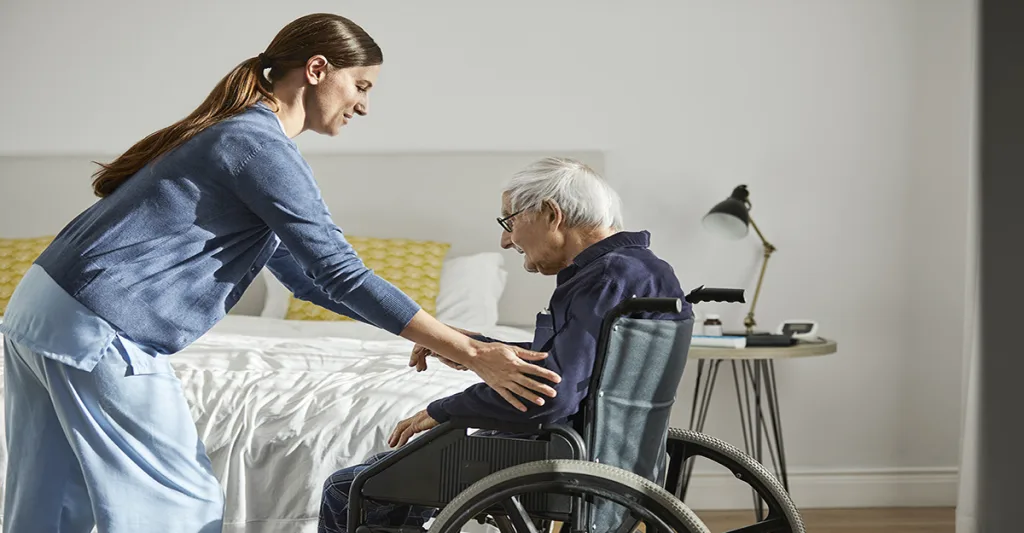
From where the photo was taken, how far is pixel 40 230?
4059 millimetres

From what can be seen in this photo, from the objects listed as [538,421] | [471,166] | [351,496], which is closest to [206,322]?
[351,496]

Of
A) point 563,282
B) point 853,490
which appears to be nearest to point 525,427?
point 563,282

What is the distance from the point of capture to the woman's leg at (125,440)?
1.35m

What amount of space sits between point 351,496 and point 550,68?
2.87m

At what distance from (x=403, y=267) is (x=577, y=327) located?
227 centimetres

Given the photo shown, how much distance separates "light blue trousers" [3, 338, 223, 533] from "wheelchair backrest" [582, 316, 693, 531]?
1.92 ft

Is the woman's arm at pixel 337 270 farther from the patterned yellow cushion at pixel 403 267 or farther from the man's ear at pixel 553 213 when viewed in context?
the patterned yellow cushion at pixel 403 267

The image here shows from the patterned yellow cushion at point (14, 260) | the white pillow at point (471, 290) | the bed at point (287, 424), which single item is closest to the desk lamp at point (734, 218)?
the white pillow at point (471, 290)

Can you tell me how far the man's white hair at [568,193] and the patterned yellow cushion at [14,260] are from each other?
8.32 feet

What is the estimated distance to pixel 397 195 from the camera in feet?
13.3

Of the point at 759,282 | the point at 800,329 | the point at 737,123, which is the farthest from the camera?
the point at 737,123

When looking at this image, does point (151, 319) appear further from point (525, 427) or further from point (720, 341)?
point (720, 341)

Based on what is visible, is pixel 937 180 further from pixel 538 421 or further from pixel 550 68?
pixel 538 421

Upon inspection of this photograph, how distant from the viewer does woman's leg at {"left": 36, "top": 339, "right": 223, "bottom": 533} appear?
135cm
